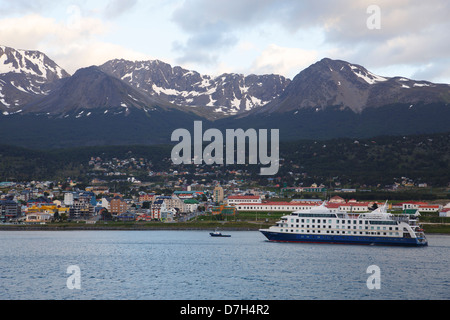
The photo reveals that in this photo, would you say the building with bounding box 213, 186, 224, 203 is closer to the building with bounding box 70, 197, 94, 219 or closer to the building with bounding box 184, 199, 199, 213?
the building with bounding box 184, 199, 199, 213

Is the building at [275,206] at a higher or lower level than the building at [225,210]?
higher

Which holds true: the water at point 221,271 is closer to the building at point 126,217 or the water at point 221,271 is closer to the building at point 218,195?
the building at point 126,217

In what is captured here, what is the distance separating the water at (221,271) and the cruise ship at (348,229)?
3.18 metres

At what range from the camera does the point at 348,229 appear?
89875mm

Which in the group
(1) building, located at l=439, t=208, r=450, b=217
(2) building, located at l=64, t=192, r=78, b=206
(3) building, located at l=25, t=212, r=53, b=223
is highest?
(2) building, located at l=64, t=192, r=78, b=206

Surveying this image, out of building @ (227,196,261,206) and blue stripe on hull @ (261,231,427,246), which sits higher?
building @ (227,196,261,206)

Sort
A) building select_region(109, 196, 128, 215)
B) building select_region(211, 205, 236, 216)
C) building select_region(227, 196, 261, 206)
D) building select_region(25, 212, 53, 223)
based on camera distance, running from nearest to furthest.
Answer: building select_region(211, 205, 236, 216), building select_region(25, 212, 53, 223), building select_region(227, 196, 261, 206), building select_region(109, 196, 128, 215)

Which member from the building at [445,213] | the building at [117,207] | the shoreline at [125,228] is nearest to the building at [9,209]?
the shoreline at [125,228]

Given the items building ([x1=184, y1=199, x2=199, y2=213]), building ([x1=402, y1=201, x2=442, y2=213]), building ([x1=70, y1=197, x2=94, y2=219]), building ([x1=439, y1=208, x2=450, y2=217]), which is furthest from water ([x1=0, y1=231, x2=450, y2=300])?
building ([x1=184, y1=199, x2=199, y2=213])

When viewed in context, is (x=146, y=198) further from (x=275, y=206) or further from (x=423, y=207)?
(x=423, y=207)

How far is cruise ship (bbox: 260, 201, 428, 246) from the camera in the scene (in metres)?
88.2

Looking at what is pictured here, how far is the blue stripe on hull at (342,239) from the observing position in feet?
288

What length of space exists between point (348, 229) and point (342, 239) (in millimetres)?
1651

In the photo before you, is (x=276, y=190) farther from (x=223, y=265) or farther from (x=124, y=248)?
(x=223, y=265)
